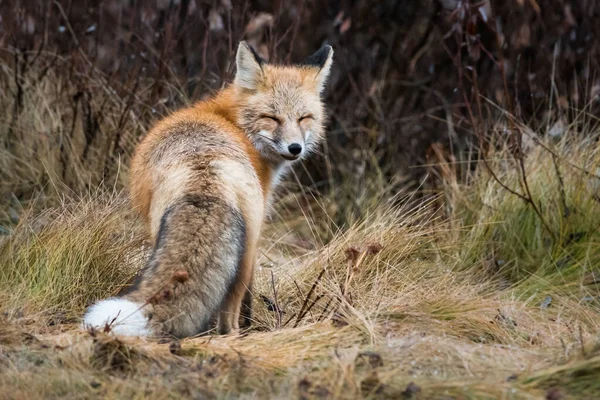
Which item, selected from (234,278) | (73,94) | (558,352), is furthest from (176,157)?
(73,94)

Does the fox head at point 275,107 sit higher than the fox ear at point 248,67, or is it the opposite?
the fox ear at point 248,67

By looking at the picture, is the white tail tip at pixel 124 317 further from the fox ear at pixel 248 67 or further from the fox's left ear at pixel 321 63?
the fox's left ear at pixel 321 63

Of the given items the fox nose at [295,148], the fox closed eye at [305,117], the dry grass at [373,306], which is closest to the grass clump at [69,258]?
the dry grass at [373,306]

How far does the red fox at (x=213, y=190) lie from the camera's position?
3.62m

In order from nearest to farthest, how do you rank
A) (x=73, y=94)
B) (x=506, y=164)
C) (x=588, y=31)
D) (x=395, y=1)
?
(x=506, y=164) → (x=73, y=94) → (x=588, y=31) → (x=395, y=1)

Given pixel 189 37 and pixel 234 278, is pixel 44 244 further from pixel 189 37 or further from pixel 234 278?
pixel 189 37

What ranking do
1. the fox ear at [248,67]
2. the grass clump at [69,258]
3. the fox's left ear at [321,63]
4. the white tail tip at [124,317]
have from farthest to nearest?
1. the fox's left ear at [321,63]
2. the fox ear at [248,67]
3. the grass clump at [69,258]
4. the white tail tip at [124,317]

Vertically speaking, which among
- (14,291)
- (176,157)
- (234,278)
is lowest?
(14,291)

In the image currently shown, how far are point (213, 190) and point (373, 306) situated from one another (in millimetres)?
1037

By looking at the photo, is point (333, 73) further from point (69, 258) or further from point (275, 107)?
point (69, 258)

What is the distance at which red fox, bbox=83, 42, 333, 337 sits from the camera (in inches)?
142

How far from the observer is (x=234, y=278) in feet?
12.8

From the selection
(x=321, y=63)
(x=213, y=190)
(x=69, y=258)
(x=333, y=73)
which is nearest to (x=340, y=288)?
(x=213, y=190)

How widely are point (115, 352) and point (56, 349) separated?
9.8 inches
